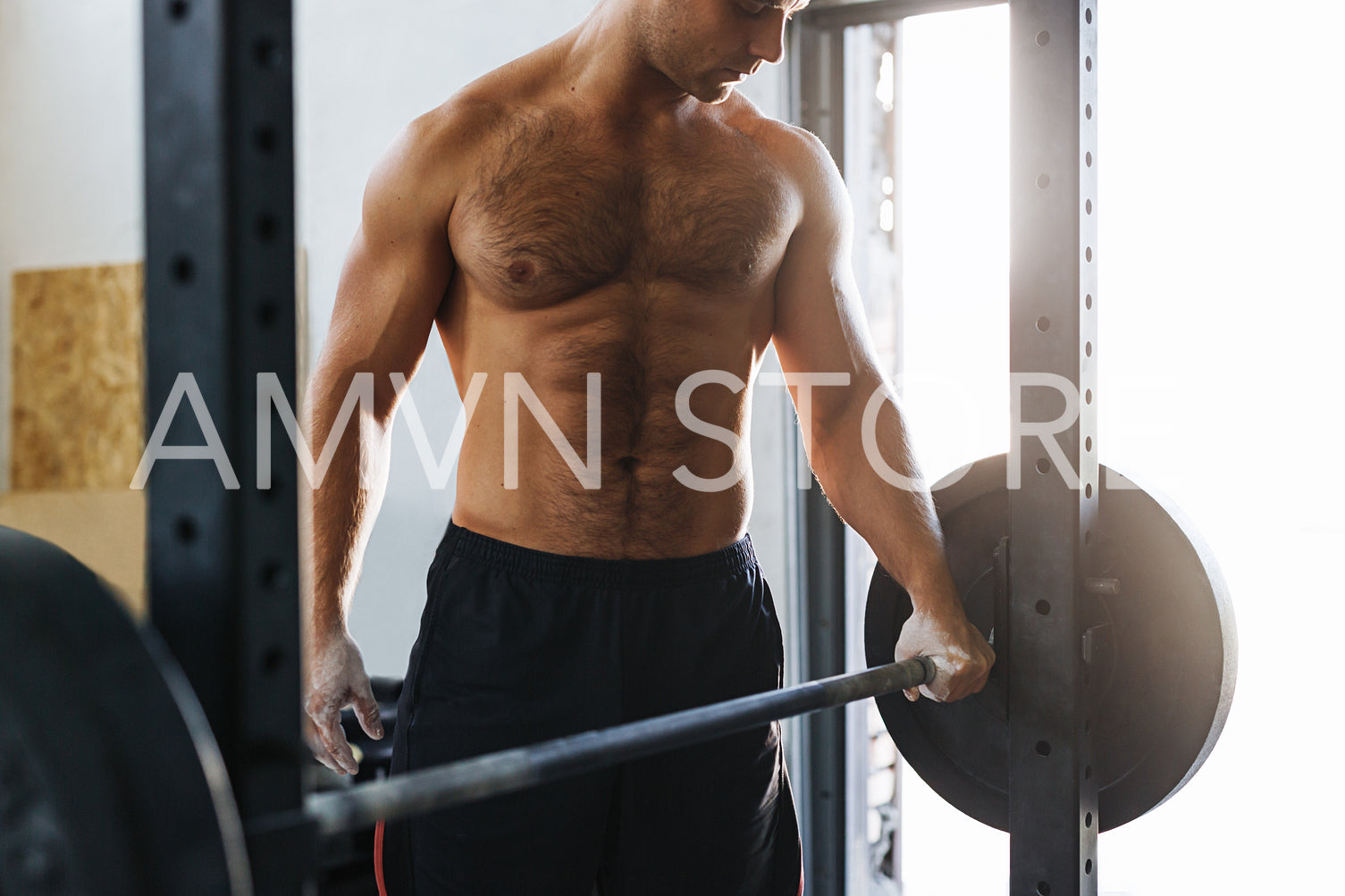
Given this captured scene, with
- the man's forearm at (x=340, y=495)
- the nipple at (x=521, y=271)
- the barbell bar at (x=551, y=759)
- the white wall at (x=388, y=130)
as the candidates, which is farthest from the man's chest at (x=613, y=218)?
the white wall at (x=388, y=130)

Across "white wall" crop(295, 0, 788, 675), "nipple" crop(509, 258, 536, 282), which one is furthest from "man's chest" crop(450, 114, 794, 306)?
"white wall" crop(295, 0, 788, 675)

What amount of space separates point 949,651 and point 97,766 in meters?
1.11

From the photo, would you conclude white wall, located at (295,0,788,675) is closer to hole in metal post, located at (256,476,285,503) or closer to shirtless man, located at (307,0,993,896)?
shirtless man, located at (307,0,993,896)

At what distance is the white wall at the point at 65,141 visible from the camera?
346cm

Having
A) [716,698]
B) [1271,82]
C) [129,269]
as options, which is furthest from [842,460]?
[129,269]

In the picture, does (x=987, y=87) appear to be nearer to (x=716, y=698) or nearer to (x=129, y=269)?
(x=716, y=698)

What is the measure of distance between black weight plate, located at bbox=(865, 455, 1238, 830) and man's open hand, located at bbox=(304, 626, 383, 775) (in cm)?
76

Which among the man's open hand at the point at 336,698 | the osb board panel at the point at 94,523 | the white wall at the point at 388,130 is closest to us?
the man's open hand at the point at 336,698

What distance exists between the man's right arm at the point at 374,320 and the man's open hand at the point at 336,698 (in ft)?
0.36

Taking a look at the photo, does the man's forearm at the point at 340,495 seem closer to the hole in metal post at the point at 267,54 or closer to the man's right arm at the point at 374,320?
the man's right arm at the point at 374,320

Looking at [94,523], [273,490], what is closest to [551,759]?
[273,490]

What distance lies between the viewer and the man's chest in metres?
1.46

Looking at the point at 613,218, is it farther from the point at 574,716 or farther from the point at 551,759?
the point at 551,759

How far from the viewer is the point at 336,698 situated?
1.29 meters
